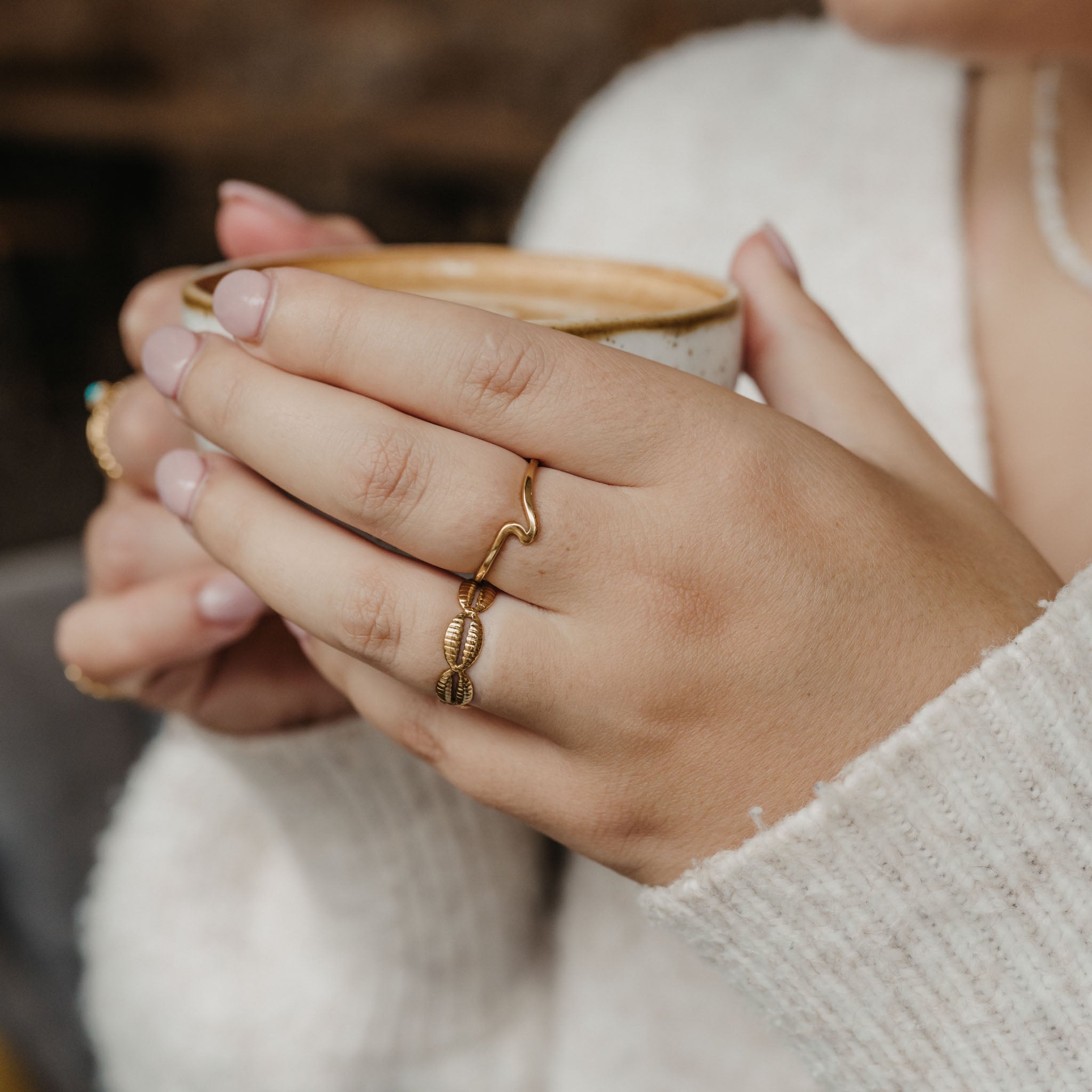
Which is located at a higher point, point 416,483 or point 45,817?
point 416,483

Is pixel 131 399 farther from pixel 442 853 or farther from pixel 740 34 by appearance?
pixel 740 34

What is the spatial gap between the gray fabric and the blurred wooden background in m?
1.75

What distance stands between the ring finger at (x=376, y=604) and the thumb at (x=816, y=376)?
0.16 metres

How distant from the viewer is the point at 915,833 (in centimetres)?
36

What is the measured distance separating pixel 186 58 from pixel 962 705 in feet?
9.52

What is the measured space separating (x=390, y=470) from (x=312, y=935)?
1.78ft

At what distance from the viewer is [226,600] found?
20.8 inches

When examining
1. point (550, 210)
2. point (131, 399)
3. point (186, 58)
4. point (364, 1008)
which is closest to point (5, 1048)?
point (364, 1008)

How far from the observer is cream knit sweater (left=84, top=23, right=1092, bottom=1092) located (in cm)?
40

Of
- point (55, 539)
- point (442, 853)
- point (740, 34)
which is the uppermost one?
point (740, 34)

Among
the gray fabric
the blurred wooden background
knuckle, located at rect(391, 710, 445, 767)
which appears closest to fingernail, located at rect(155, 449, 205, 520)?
knuckle, located at rect(391, 710, 445, 767)

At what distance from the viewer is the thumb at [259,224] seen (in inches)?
23.5

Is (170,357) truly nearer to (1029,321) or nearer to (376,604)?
(376,604)

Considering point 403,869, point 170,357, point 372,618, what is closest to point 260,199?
point 170,357
